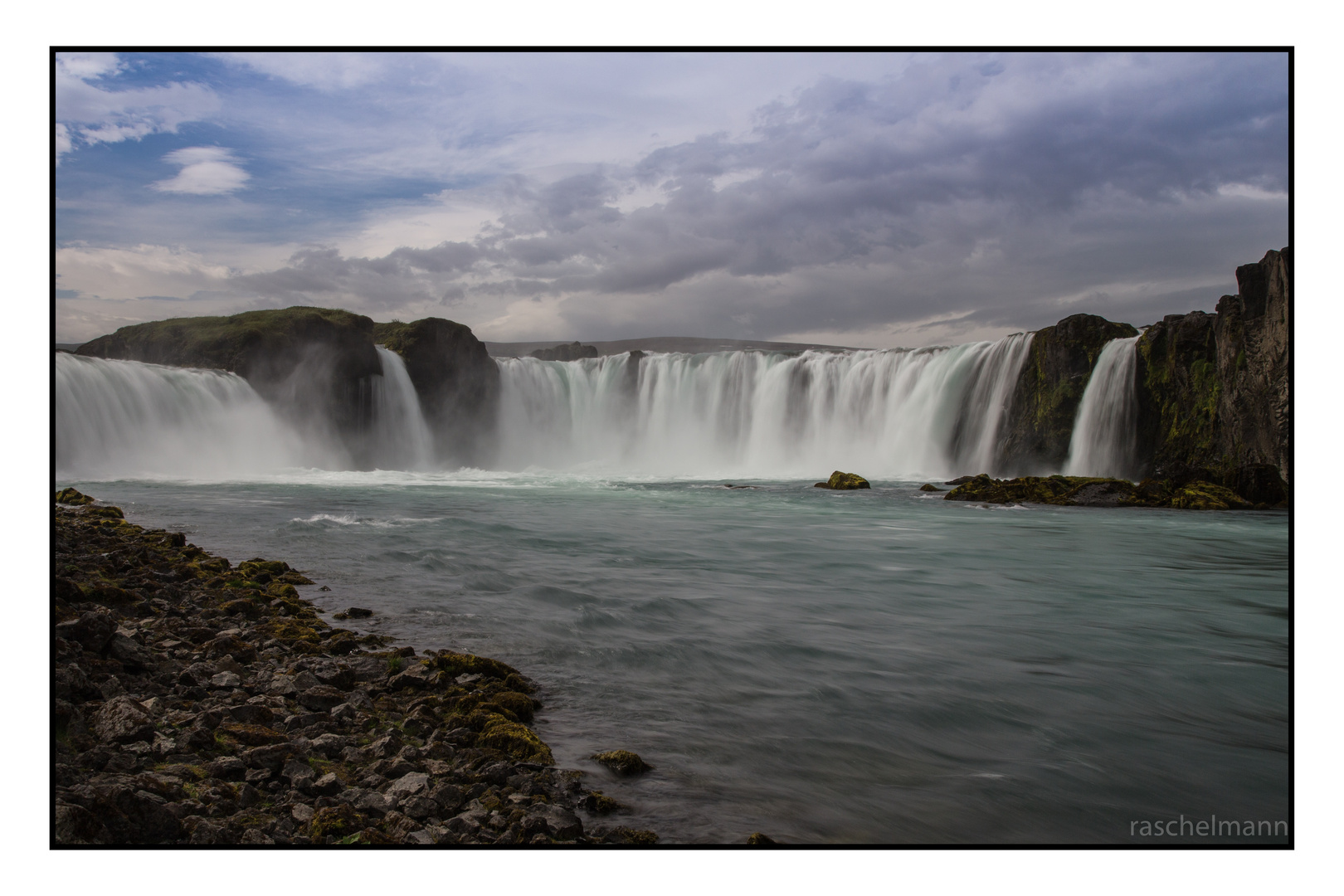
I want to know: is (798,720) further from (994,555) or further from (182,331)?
(182,331)

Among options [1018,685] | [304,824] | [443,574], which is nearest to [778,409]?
[443,574]

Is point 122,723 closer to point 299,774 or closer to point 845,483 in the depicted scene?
point 299,774

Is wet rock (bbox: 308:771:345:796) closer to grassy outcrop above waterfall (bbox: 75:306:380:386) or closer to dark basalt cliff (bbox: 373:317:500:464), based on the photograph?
grassy outcrop above waterfall (bbox: 75:306:380:386)

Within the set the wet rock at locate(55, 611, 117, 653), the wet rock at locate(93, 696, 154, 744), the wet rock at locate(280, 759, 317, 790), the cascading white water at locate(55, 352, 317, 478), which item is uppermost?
the cascading white water at locate(55, 352, 317, 478)

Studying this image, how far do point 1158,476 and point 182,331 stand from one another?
3390 cm

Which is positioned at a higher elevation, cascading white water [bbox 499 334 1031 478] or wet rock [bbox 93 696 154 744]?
cascading white water [bbox 499 334 1031 478]

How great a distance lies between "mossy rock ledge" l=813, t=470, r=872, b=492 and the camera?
2483 cm

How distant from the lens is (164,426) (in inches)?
1062

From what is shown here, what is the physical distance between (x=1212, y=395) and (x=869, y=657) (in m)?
24.4

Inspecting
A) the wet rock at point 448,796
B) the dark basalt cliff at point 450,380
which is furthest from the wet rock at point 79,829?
the dark basalt cliff at point 450,380

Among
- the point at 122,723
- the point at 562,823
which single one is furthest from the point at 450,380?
the point at 562,823

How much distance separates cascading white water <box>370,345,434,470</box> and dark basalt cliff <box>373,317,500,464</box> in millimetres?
653

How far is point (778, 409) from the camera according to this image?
39.6 meters

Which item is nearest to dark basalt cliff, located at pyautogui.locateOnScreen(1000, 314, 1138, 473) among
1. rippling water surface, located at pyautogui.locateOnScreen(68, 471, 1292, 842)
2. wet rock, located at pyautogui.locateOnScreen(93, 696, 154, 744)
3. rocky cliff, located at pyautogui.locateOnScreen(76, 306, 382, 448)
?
rippling water surface, located at pyautogui.locateOnScreen(68, 471, 1292, 842)
